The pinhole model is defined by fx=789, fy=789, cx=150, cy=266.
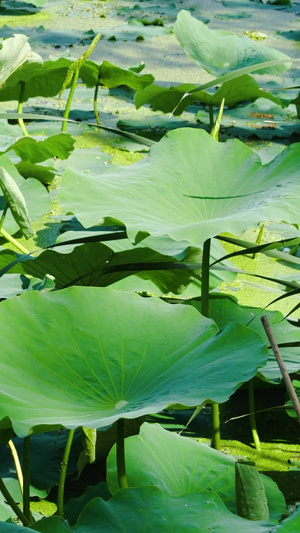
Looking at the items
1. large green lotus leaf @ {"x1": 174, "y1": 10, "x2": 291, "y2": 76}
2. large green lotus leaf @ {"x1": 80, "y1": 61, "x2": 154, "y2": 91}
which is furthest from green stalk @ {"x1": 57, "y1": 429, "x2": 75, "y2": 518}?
large green lotus leaf @ {"x1": 80, "y1": 61, "x2": 154, "y2": 91}

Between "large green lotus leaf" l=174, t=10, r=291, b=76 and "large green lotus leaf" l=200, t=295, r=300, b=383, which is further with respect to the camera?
"large green lotus leaf" l=174, t=10, r=291, b=76

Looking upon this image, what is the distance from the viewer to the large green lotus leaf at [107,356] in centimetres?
94

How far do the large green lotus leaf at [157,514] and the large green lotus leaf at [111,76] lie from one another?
7.44 feet

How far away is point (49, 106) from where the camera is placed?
3264 millimetres

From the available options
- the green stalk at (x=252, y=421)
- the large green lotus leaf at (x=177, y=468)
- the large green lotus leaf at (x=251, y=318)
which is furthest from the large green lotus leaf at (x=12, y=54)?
the large green lotus leaf at (x=177, y=468)

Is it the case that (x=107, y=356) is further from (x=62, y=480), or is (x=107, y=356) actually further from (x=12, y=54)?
(x=12, y=54)

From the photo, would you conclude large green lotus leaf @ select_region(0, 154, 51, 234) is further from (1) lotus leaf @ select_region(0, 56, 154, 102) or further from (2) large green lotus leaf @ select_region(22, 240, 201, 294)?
(2) large green lotus leaf @ select_region(22, 240, 201, 294)

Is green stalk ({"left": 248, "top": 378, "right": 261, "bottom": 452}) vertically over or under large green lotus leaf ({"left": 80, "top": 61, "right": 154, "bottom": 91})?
under

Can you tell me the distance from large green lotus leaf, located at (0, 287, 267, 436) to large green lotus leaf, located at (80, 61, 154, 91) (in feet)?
6.27

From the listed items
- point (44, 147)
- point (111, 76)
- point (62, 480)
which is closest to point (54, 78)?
point (111, 76)

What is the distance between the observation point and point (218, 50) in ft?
9.14

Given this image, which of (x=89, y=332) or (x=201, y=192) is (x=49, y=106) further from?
(x=89, y=332)

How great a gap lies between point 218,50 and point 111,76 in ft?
1.40

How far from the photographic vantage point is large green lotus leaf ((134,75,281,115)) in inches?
99.4
